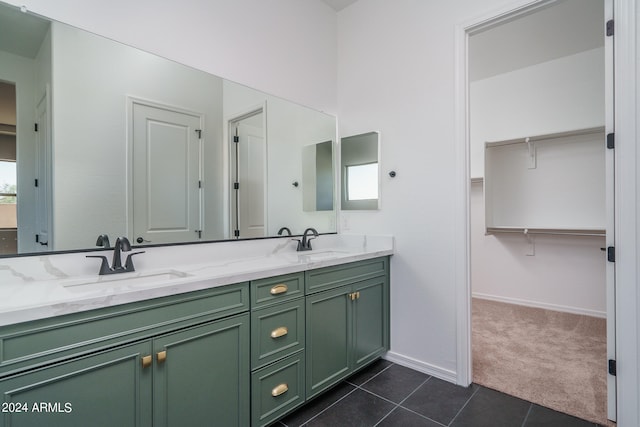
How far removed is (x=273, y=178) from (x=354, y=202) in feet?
2.50

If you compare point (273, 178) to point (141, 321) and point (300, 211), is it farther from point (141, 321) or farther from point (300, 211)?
point (141, 321)

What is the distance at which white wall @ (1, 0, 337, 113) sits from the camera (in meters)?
1.57

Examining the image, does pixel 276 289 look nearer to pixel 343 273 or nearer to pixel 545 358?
pixel 343 273

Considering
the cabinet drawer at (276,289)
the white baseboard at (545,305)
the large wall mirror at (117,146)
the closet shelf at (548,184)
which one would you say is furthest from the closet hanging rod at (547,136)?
the cabinet drawer at (276,289)

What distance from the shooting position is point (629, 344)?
156cm

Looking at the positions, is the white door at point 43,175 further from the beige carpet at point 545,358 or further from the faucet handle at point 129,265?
the beige carpet at point 545,358

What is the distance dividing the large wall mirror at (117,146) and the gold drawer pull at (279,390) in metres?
0.93

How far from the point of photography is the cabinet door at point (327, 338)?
1.82 meters

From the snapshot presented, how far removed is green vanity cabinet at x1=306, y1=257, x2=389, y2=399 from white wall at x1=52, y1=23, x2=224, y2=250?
1127 millimetres

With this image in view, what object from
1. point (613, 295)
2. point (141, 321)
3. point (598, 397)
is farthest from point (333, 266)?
point (598, 397)

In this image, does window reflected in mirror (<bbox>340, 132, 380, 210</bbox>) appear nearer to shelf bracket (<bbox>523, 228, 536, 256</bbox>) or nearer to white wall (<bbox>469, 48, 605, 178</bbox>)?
white wall (<bbox>469, 48, 605, 178</bbox>)

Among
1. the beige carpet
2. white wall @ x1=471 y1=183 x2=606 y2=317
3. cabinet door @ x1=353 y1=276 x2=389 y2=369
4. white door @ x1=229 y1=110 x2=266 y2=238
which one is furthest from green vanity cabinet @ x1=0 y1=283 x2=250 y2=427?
white wall @ x1=471 y1=183 x2=606 y2=317

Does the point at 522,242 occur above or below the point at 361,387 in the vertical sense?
above

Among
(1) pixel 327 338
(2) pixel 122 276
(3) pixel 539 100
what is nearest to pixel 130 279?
(2) pixel 122 276
